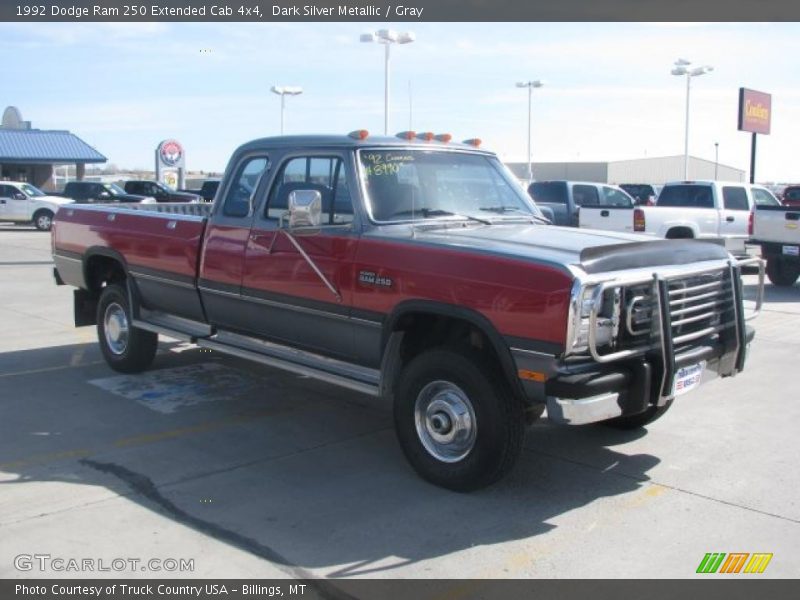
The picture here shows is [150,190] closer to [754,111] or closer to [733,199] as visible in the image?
[733,199]

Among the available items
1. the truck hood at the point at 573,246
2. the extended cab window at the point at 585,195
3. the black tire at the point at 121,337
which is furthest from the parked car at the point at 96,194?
the truck hood at the point at 573,246

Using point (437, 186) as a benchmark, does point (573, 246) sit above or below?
below

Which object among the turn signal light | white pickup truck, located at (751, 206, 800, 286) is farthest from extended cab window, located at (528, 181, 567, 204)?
white pickup truck, located at (751, 206, 800, 286)

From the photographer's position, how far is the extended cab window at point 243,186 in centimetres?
665

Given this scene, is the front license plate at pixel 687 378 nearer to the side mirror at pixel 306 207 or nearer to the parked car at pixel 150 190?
the side mirror at pixel 306 207

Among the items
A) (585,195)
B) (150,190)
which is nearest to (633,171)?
(150,190)

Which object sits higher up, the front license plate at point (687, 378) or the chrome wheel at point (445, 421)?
the front license plate at point (687, 378)

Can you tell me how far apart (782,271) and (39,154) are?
125 feet

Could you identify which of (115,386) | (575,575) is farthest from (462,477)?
(115,386)

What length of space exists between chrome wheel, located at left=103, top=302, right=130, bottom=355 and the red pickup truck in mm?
689

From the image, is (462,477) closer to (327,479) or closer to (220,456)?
(327,479)

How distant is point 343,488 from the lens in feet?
17.2

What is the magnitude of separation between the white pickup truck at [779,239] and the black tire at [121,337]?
1171 centimetres

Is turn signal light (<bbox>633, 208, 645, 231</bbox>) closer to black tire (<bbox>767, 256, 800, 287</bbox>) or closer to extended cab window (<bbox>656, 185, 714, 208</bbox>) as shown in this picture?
extended cab window (<bbox>656, 185, 714, 208</bbox>)
